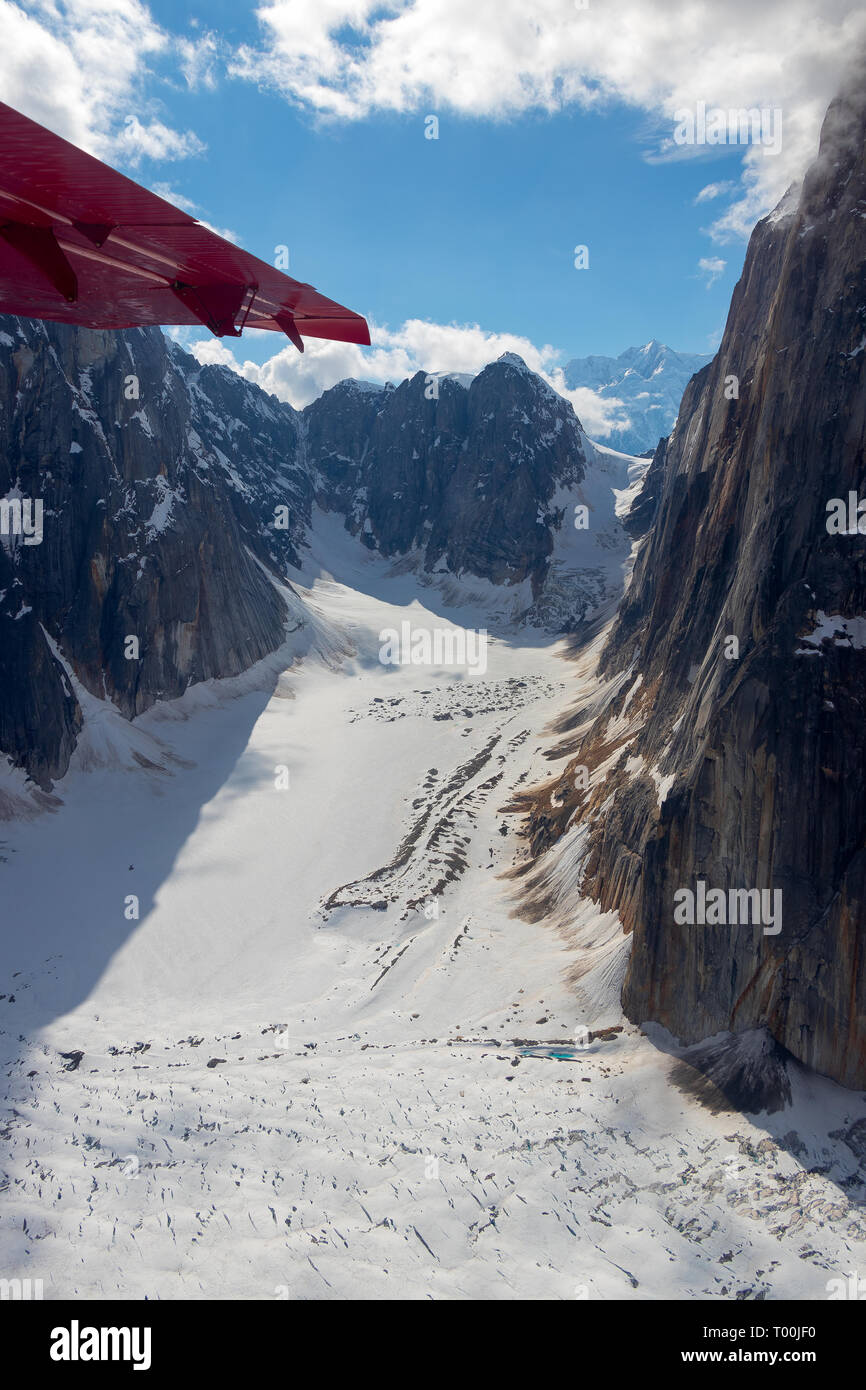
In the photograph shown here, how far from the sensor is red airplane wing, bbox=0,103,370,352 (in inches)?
237

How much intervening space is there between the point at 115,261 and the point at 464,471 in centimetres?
12548

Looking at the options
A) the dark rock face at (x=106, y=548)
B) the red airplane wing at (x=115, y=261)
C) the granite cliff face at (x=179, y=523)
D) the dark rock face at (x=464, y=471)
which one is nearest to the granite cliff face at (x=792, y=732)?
the red airplane wing at (x=115, y=261)

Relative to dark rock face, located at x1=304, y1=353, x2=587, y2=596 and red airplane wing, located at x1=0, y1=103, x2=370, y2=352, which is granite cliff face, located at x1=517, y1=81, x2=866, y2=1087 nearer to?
red airplane wing, located at x1=0, y1=103, x2=370, y2=352

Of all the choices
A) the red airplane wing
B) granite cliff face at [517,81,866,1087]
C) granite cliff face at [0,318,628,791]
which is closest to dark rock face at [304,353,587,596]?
granite cliff face at [0,318,628,791]

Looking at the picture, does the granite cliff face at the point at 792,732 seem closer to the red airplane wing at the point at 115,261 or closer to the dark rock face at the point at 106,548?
the red airplane wing at the point at 115,261

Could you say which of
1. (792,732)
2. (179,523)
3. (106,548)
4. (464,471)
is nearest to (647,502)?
(464,471)

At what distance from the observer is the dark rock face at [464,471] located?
115450 millimetres

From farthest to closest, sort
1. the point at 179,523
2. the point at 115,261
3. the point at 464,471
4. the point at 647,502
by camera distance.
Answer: the point at 464,471 < the point at 647,502 < the point at 179,523 < the point at 115,261

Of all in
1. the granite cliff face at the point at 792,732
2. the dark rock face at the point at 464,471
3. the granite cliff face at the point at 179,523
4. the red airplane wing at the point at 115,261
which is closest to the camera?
the red airplane wing at the point at 115,261

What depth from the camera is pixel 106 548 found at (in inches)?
1954

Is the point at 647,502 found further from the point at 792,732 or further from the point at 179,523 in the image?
the point at 792,732

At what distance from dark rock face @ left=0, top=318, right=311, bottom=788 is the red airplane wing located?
3592 centimetres

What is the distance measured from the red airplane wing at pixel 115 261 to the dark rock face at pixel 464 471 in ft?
321
